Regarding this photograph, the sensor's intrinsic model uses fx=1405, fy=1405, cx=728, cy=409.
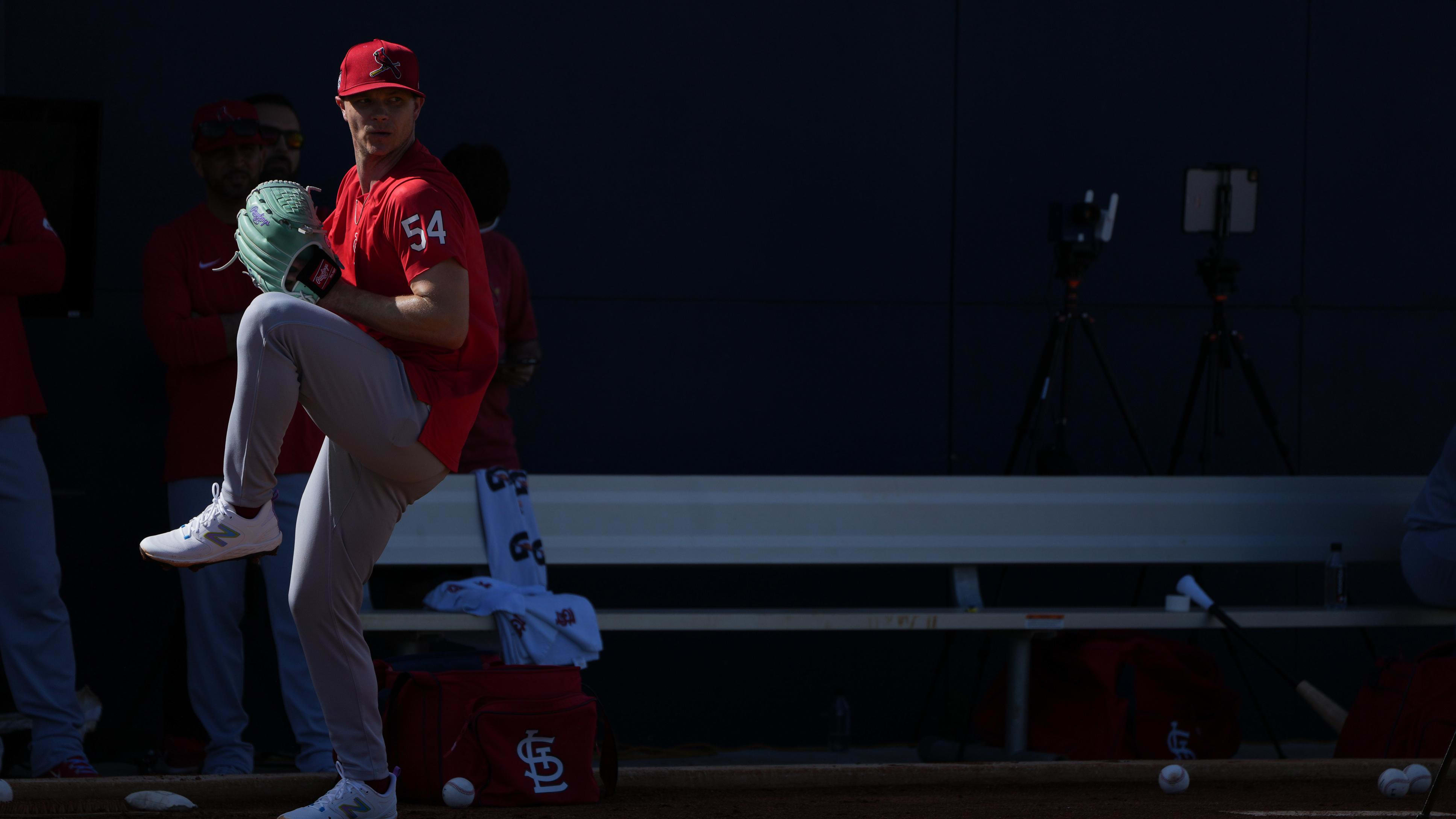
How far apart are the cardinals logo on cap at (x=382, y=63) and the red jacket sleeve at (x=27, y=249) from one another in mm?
1765

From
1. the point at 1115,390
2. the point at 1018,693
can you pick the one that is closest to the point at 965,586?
the point at 1018,693

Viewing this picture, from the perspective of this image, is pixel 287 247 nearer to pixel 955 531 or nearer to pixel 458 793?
pixel 458 793

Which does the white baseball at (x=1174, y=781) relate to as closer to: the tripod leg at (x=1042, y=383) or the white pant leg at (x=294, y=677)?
the tripod leg at (x=1042, y=383)

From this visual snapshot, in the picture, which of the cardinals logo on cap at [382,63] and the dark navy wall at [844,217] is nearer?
the cardinals logo on cap at [382,63]

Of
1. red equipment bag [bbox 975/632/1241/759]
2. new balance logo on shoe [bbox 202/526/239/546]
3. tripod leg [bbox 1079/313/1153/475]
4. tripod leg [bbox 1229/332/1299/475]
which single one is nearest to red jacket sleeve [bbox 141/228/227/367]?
new balance logo on shoe [bbox 202/526/239/546]

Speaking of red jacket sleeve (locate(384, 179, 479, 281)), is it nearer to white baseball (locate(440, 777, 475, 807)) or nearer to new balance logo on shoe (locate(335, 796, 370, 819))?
new balance logo on shoe (locate(335, 796, 370, 819))

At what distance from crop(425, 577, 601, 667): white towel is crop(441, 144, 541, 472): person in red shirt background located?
530 millimetres

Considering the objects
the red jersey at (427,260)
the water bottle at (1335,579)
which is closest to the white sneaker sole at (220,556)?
the red jersey at (427,260)

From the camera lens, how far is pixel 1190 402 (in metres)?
5.33

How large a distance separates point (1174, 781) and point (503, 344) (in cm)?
243

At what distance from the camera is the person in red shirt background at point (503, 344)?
177 inches

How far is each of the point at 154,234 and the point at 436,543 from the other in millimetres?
1287

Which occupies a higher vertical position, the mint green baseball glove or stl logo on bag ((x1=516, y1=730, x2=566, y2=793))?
the mint green baseball glove

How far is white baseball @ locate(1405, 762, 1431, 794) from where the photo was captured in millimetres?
3725
